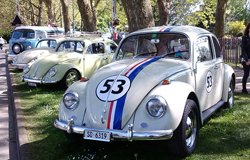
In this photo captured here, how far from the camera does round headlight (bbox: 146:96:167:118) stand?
11.7ft

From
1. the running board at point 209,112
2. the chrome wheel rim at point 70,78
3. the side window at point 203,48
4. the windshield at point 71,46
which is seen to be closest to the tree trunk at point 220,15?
the windshield at point 71,46

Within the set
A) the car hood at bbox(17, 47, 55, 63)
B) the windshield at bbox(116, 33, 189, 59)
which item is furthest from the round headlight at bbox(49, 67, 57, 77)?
the car hood at bbox(17, 47, 55, 63)

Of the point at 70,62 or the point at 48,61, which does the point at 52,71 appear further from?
the point at 70,62

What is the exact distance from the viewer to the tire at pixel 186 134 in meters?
3.68

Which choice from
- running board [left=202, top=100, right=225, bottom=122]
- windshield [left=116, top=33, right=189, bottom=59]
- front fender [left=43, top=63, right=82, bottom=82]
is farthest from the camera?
front fender [left=43, top=63, right=82, bottom=82]

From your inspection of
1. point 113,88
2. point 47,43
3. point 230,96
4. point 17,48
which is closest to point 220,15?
point 47,43

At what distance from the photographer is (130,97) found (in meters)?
3.84

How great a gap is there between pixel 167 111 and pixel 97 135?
3.08ft

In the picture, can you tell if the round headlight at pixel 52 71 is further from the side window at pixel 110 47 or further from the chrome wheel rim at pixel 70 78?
the side window at pixel 110 47

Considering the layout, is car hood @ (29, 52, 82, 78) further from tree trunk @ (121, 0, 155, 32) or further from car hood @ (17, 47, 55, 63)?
car hood @ (17, 47, 55, 63)

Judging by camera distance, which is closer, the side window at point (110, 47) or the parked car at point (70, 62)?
the parked car at point (70, 62)

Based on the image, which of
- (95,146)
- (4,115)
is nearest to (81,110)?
(95,146)

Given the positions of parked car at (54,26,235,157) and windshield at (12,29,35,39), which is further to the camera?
windshield at (12,29,35,39)

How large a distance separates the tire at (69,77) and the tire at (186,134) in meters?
5.71
